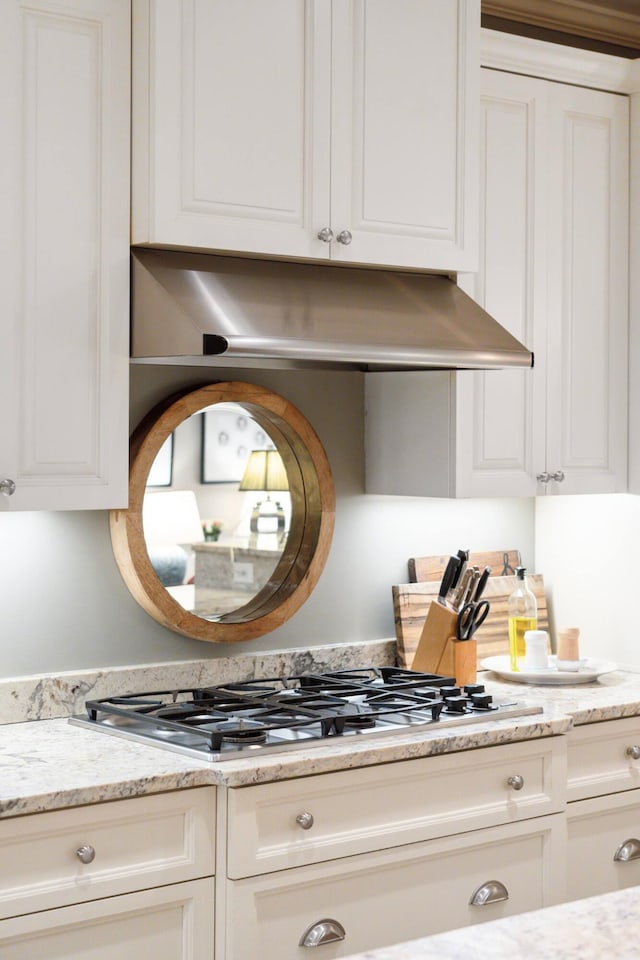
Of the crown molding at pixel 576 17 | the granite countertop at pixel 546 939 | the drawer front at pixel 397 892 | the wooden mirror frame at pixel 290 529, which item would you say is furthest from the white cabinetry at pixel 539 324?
the granite countertop at pixel 546 939

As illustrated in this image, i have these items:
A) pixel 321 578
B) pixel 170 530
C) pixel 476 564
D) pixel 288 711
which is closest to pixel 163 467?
pixel 170 530

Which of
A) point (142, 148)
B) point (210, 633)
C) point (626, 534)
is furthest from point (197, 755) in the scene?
point (626, 534)

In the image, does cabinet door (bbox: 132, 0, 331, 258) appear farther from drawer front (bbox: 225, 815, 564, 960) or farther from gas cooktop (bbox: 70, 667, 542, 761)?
drawer front (bbox: 225, 815, 564, 960)

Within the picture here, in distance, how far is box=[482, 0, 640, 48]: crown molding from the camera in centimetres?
339

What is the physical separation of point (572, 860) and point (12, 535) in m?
1.50

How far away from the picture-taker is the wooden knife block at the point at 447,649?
10.1ft

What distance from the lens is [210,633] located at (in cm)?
296

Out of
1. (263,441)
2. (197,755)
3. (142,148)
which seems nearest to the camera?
(197,755)

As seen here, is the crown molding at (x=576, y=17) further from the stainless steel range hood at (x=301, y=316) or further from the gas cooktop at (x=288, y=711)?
the gas cooktop at (x=288, y=711)

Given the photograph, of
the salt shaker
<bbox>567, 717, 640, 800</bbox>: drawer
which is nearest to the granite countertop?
<bbox>567, 717, 640, 800</bbox>: drawer

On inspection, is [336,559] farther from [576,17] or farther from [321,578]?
→ [576,17]

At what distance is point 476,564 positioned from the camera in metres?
3.53

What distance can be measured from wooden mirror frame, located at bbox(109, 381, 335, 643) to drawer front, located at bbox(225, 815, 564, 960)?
732 millimetres

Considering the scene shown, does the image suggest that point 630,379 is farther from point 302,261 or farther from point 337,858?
point 337,858
